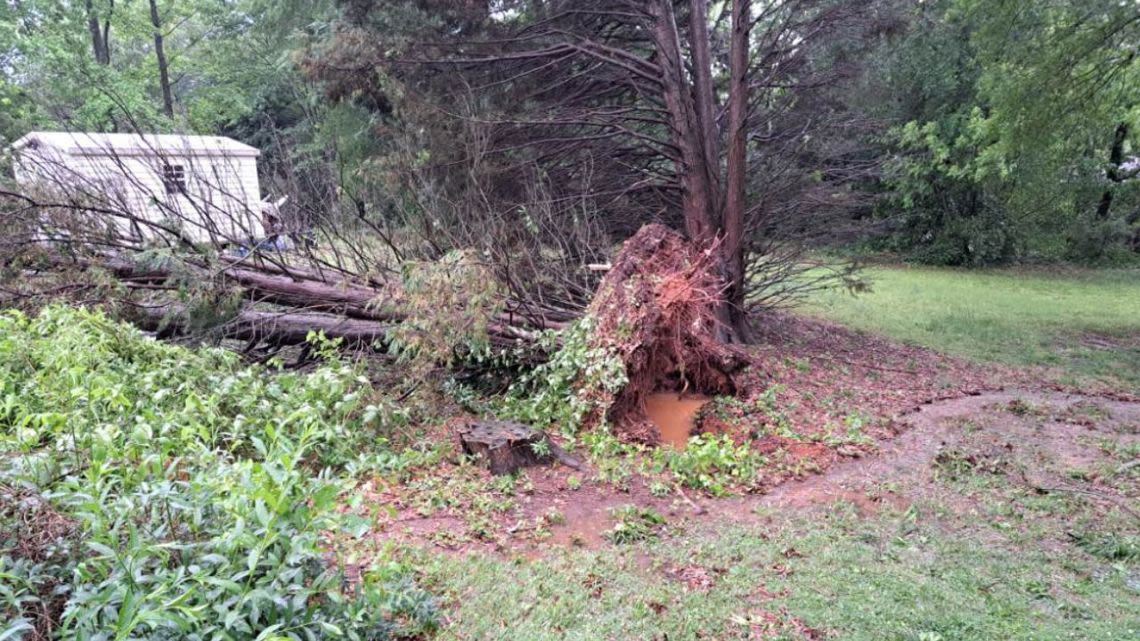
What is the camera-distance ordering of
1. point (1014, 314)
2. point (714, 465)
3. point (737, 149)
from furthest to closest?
point (1014, 314)
point (737, 149)
point (714, 465)

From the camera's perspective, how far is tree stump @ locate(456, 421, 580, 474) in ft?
16.5

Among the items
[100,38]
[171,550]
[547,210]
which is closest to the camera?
[171,550]

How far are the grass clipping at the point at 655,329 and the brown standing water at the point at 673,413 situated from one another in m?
0.10

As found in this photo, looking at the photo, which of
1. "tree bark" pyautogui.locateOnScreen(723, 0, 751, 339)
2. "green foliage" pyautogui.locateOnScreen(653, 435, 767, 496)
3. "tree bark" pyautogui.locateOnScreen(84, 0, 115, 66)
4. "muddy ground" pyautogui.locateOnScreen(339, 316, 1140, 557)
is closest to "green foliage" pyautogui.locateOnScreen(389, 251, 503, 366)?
"muddy ground" pyautogui.locateOnScreen(339, 316, 1140, 557)

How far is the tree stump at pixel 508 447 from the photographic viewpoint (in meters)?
5.02

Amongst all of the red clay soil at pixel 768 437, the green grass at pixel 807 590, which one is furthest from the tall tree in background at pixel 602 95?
the green grass at pixel 807 590

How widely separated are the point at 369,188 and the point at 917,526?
332 inches

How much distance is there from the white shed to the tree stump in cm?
423

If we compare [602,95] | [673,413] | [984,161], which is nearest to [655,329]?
[673,413]

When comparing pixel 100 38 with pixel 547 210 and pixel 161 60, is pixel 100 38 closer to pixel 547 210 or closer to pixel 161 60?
pixel 161 60

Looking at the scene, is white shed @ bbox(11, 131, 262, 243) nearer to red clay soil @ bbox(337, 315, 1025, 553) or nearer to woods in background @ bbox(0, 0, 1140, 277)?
woods in background @ bbox(0, 0, 1140, 277)

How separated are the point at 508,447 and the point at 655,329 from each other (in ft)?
5.74

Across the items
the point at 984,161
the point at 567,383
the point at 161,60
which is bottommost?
the point at 567,383

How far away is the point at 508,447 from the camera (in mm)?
5066
